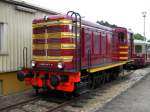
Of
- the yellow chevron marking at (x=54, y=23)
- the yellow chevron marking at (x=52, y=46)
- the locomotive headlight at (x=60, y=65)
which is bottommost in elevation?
the locomotive headlight at (x=60, y=65)

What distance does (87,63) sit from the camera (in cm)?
1052

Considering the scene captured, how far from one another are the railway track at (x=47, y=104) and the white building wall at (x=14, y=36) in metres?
1.81

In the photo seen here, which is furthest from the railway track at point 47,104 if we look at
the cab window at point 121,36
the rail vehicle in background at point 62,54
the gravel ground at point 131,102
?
the cab window at point 121,36

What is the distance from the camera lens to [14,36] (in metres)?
10.7

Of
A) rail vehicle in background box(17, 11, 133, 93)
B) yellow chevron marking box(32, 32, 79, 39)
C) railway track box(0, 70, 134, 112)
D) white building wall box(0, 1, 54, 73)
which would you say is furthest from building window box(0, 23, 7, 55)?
railway track box(0, 70, 134, 112)

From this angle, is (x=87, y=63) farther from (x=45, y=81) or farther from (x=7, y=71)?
(x=7, y=71)

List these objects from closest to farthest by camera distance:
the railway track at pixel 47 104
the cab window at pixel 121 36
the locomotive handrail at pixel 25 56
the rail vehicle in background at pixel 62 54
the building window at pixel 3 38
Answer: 1. the railway track at pixel 47 104
2. the rail vehicle in background at pixel 62 54
3. the building window at pixel 3 38
4. the locomotive handrail at pixel 25 56
5. the cab window at pixel 121 36

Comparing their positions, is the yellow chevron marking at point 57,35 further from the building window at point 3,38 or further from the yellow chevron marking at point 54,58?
the building window at point 3,38

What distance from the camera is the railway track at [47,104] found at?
830 centimetres

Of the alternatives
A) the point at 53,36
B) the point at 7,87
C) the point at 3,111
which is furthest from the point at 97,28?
the point at 3,111

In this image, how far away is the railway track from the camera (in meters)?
8.30

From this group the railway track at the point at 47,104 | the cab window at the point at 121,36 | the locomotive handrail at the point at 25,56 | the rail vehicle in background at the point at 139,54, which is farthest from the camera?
the rail vehicle in background at the point at 139,54

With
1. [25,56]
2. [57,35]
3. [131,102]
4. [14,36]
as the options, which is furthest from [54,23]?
[131,102]

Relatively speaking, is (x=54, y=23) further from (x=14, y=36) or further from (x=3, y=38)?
(x=3, y=38)
